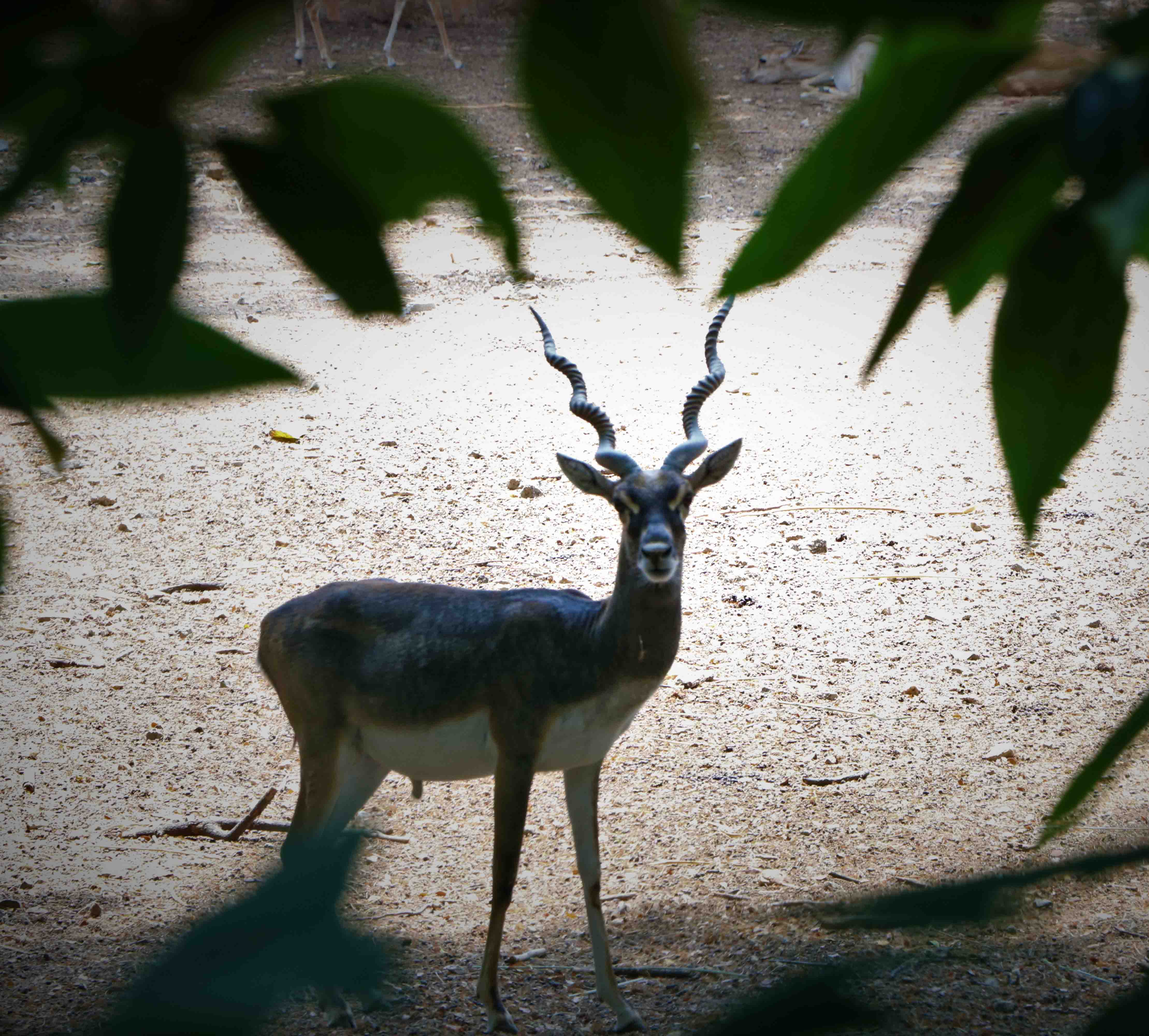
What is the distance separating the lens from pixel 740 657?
232 inches

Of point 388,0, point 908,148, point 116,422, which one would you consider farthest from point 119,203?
point 116,422

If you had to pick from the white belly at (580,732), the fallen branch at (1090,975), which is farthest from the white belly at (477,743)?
the fallen branch at (1090,975)

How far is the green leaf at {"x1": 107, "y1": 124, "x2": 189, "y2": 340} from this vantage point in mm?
511

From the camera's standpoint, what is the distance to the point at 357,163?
Result: 0.52 meters

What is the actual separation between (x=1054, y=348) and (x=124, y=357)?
1.22ft

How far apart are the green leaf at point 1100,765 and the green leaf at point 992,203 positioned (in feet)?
0.68

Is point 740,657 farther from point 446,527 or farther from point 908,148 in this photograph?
point 908,148

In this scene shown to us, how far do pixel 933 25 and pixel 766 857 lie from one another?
4278 millimetres

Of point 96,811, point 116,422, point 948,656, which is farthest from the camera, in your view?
point 116,422

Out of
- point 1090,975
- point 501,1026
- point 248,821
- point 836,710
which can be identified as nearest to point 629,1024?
point 501,1026

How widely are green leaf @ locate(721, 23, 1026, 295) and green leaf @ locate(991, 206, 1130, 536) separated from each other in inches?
2.5

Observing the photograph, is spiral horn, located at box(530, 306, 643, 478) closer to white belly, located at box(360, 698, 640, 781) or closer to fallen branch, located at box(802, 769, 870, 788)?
white belly, located at box(360, 698, 640, 781)

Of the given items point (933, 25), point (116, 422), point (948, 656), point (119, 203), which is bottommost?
point (116, 422)

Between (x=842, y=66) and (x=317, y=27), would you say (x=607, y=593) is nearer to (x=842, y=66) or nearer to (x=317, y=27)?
(x=317, y=27)
